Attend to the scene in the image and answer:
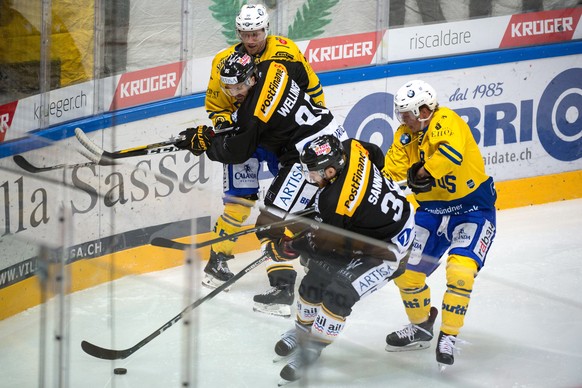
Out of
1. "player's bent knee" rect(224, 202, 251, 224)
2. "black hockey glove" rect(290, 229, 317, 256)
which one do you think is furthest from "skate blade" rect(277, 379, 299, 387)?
"player's bent knee" rect(224, 202, 251, 224)

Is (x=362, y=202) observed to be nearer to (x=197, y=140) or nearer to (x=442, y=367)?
(x=442, y=367)

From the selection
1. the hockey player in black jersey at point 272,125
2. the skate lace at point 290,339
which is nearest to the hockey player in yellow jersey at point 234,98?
the hockey player in black jersey at point 272,125

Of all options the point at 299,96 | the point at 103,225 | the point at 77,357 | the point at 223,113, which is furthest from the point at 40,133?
the point at 77,357

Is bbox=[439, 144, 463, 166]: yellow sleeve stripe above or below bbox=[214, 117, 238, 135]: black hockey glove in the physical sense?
above

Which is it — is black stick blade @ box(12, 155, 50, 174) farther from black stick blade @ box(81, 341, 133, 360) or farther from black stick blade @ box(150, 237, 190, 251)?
black stick blade @ box(81, 341, 133, 360)

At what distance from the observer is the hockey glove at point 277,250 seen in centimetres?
399

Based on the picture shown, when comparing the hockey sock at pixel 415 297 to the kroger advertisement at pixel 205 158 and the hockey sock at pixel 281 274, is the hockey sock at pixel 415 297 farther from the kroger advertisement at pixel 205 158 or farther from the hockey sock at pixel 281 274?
the kroger advertisement at pixel 205 158

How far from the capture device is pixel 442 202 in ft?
15.8

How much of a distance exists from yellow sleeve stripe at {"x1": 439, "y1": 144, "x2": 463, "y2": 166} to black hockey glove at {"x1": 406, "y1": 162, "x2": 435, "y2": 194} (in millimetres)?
143

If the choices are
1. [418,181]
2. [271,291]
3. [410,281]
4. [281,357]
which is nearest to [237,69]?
[418,181]

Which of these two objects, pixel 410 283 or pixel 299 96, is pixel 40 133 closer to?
pixel 299 96

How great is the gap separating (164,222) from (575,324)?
5.00ft

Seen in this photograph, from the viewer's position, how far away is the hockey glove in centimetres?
399

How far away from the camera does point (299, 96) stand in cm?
517
